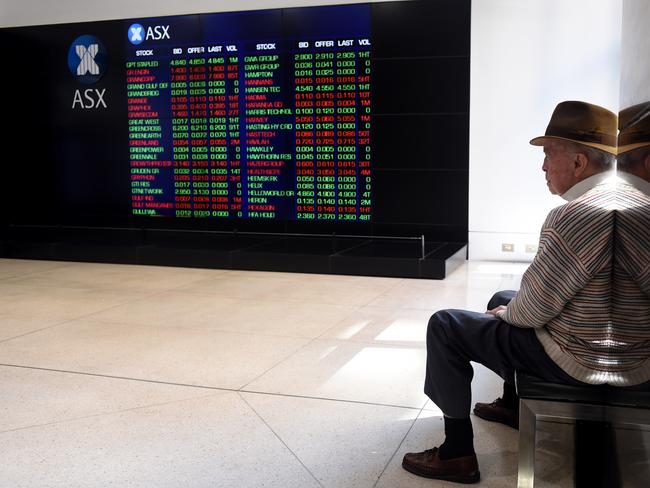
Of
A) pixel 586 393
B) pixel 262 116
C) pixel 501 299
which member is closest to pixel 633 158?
pixel 586 393

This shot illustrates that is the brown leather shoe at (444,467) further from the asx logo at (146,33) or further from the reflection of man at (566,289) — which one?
the asx logo at (146,33)

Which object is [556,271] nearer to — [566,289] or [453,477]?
[566,289]

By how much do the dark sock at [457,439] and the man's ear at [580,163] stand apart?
0.88 m

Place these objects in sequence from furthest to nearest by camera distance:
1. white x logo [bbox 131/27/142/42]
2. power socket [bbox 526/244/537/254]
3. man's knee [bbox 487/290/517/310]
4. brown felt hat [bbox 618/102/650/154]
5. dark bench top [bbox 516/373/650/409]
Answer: white x logo [bbox 131/27/142/42], power socket [bbox 526/244/537/254], man's knee [bbox 487/290/517/310], dark bench top [bbox 516/373/650/409], brown felt hat [bbox 618/102/650/154]

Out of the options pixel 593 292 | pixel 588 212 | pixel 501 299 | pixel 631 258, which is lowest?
pixel 501 299

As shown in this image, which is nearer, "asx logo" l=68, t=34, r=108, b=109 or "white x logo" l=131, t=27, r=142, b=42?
"white x logo" l=131, t=27, r=142, b=42

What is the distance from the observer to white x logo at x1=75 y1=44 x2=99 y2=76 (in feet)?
26.9

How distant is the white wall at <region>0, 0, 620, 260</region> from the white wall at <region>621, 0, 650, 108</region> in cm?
550

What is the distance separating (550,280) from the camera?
2.02 metres

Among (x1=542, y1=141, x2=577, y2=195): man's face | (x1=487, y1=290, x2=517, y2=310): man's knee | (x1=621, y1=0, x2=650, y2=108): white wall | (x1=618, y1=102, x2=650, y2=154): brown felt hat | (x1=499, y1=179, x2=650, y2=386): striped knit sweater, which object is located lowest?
(x1=487, y1=290, x2=517, y2=310): man's knee

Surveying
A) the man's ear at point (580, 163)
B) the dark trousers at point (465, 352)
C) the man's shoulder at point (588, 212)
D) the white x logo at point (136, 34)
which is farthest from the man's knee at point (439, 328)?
the white x logo at point (136, 34)

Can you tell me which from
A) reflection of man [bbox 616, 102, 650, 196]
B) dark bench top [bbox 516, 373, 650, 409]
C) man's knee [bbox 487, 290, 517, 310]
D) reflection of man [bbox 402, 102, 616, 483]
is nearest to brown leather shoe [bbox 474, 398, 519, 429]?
man's knee [bbox 487, 290, 517, 310]

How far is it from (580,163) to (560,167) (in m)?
0.06

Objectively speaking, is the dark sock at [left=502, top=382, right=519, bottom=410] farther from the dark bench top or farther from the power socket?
the power socket
